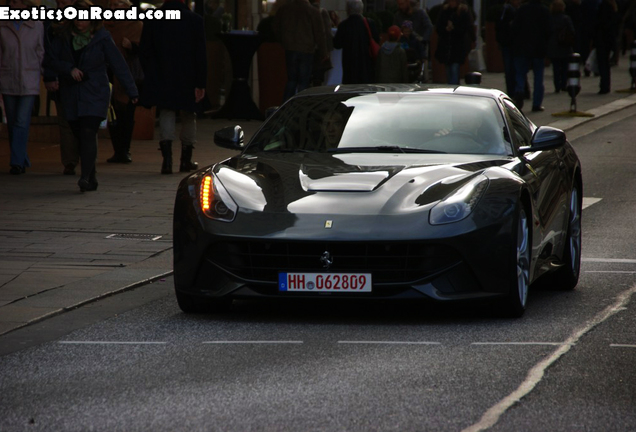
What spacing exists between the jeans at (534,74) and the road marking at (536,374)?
616 inches

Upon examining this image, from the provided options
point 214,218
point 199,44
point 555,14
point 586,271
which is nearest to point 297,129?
point 214,218

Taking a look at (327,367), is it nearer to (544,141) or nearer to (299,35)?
(544,141)

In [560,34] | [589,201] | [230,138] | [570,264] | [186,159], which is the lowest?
[589,201]

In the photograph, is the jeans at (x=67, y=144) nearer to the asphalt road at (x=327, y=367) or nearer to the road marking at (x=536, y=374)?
the asphalt road at (x=327, y=367)

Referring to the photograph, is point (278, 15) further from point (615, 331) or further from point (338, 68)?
point (615, 331)

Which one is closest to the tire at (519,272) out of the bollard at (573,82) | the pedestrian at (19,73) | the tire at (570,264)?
the tire at (570,264)

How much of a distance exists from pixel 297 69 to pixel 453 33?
465cm

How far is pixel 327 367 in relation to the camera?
6113 millimetres

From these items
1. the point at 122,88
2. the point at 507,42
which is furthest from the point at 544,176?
the point at 507,42

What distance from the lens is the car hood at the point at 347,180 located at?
23.8ft

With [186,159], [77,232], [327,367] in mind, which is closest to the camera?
[327,367]

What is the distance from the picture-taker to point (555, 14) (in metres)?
25.9

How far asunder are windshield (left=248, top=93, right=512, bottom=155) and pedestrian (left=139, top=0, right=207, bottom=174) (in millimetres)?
6276

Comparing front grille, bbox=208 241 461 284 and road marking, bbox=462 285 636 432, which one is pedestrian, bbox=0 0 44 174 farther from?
road marking, bbox=462 285 636 432
